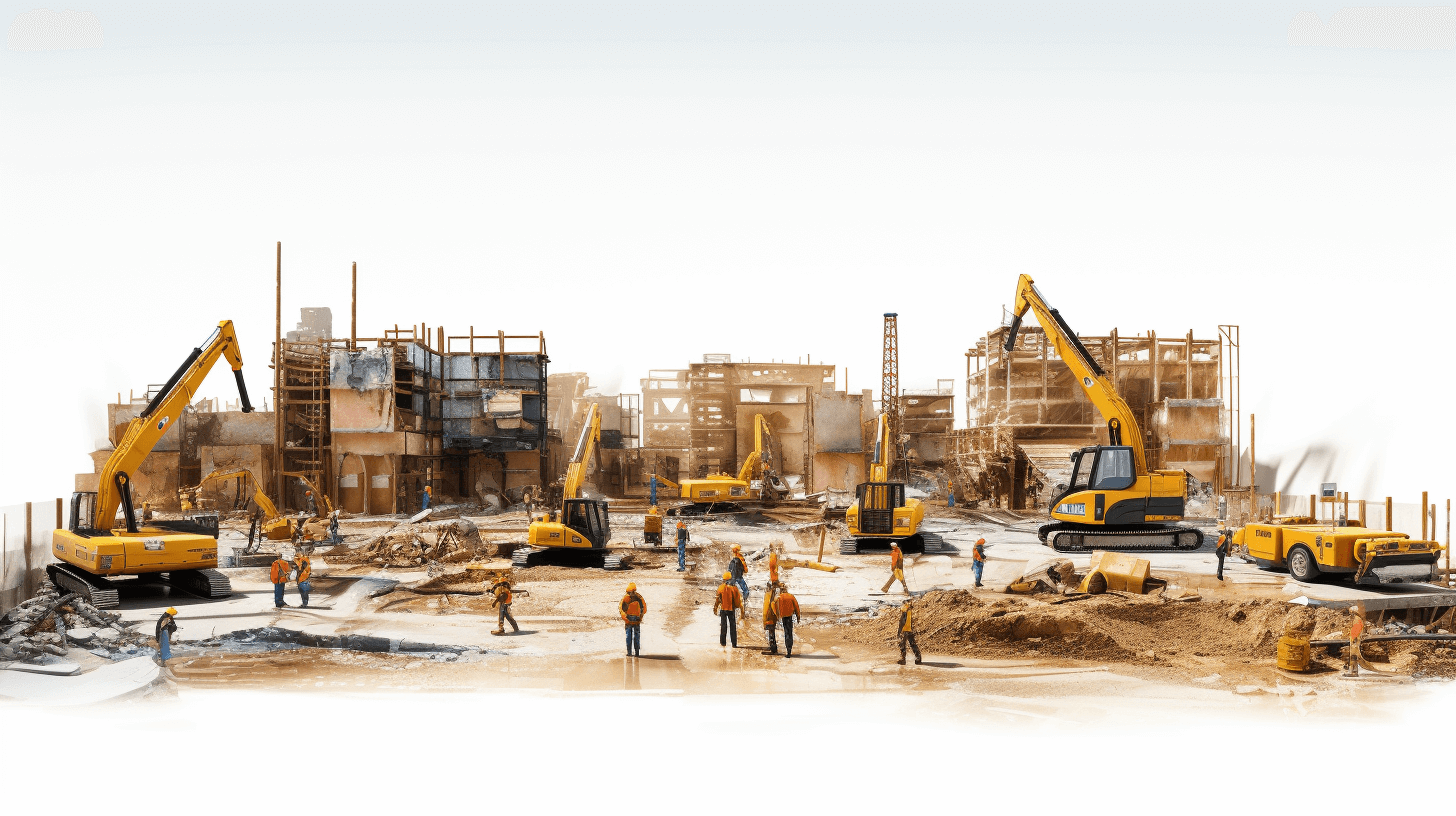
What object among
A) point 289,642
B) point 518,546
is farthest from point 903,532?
point 289,642

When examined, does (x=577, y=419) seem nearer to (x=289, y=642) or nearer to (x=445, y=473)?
(x=445, y=473)

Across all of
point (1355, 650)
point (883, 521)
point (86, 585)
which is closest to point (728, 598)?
point (1355, 650)

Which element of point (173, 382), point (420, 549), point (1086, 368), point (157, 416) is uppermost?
point (1086, 368)

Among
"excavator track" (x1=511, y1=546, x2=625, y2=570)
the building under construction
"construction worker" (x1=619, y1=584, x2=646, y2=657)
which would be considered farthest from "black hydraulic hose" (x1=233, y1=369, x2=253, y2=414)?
the building under construction

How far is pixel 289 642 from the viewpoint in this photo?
1566 cm

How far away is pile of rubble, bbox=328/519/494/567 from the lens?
26.5m

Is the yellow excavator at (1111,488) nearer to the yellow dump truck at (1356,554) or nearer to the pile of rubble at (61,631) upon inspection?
the yellow dump truck at (1356,554)

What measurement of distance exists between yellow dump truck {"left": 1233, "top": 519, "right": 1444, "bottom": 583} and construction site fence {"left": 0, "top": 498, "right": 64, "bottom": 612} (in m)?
26.4

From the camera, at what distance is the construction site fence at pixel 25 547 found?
57.5 ft

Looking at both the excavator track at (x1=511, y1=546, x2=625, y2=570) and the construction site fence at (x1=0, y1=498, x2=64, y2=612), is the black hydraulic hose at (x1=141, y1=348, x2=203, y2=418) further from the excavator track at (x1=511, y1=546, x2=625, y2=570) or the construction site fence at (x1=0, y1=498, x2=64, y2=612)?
the excavator track at (x1=511, y1=546, x2=625, y2=570)

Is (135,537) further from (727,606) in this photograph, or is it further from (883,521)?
(883,521)

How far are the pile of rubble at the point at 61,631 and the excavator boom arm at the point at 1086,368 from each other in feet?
69.7

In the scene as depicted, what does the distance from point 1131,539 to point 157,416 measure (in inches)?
1006

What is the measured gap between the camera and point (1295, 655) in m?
14.0
